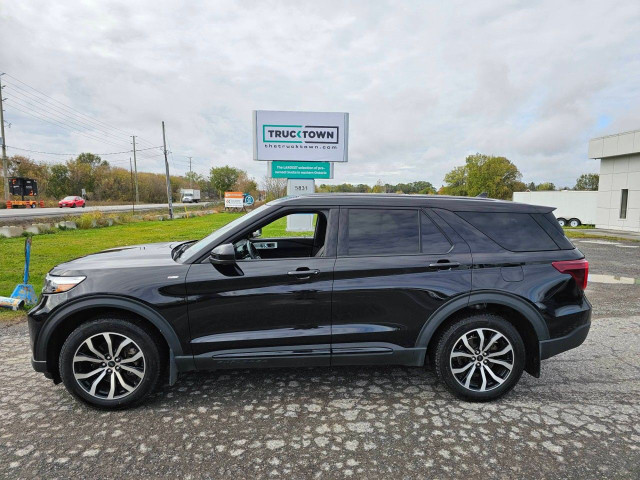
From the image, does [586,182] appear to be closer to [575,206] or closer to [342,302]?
[575,206]

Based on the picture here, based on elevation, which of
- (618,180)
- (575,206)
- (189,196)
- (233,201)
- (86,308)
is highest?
(189,196)

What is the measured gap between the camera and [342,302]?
2.96m

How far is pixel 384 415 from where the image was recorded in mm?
2875

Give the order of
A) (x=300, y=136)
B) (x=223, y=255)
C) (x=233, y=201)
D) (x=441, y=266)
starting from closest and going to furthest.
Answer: (x=223, y=255)
(x=441, y=266)
(x=300, y=136)
(x=233, y=201)

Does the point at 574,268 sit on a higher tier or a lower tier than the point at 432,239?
lower

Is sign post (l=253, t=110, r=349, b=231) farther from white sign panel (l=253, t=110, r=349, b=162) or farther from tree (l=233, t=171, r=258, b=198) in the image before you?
tree (l=233, t=171, r=258, b=198)

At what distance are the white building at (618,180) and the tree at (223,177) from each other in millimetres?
87522

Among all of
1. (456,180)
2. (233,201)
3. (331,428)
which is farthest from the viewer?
(456,180)

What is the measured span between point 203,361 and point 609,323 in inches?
212


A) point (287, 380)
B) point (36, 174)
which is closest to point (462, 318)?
point (287, 380)

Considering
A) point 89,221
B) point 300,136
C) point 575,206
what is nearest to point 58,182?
point 89,221


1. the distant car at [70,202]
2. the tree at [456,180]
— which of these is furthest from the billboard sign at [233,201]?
the tree at [456,180]

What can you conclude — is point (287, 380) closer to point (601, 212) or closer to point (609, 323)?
point (609, 323)

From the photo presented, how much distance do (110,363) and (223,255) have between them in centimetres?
125
